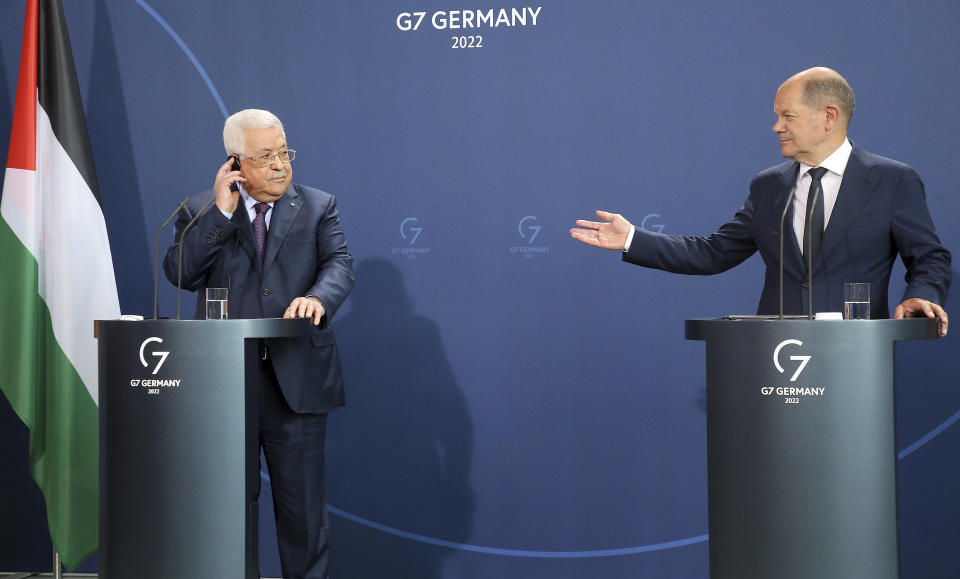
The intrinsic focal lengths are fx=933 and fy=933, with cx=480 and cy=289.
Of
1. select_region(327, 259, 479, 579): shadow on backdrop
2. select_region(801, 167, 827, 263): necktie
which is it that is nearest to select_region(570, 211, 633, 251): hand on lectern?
select_region(801, 167, 827, 263): necktie

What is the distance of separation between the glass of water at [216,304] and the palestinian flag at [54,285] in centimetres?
139

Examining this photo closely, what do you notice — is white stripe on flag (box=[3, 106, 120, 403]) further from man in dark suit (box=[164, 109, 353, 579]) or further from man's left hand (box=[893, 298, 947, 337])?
man's left hand (box=[893, 298, 947, 337])

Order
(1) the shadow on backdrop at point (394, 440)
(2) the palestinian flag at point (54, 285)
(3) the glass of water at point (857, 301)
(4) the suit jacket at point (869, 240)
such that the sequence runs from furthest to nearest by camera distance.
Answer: (1) the shadow on backdrop at point (394, 440) → (2) the palestinian flag at point (54, 285) → (4) the suit jacket at point (869, 240) → (3) the glass of water at point (857, 301)

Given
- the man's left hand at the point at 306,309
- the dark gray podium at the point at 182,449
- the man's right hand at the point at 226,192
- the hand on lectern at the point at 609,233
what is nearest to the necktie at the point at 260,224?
the man's right hand at the point at 226,192

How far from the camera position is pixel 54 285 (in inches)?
150

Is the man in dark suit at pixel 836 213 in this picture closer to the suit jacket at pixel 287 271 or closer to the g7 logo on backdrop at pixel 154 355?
the suit jacket at pixel 287 271

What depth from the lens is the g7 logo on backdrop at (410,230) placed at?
4.06m

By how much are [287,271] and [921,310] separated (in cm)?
195

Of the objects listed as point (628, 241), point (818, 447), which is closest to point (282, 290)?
point (628, 241)

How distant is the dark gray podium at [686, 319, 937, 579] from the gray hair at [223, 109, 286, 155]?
1737mm

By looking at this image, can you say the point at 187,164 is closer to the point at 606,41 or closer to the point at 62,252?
the point at 62,252

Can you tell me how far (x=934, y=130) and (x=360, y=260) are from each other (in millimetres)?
2401

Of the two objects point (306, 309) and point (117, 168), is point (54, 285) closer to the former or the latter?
point (117, 168)

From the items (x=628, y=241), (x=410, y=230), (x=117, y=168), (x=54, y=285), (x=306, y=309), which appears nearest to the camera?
(x=306, y=309)
